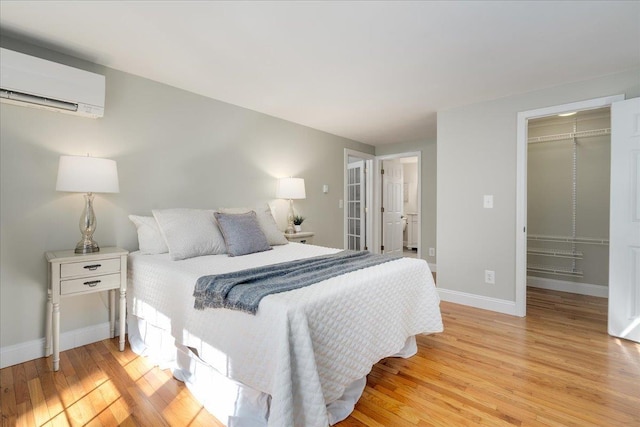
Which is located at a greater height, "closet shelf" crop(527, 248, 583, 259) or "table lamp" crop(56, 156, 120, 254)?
"table lamp" crop(56, 156, 120, 254)

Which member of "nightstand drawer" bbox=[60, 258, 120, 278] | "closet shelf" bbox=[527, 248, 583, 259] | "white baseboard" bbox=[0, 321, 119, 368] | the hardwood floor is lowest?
the hardwood floor

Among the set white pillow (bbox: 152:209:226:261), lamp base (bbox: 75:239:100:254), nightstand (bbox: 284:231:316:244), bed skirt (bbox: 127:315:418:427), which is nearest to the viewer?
bed skirt (bbox: 127:315:418:427)

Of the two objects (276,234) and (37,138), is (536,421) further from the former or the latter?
(37,138)

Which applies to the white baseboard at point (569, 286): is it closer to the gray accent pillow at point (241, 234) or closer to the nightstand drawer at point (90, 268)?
the gray accent pillow at point (241, 234)

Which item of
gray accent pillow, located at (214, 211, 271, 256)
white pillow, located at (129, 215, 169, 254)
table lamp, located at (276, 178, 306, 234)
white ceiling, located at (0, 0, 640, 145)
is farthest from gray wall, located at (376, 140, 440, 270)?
white pillow, located at (129, 215, 169, 254)

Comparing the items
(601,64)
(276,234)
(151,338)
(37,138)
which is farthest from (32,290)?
(601,64)

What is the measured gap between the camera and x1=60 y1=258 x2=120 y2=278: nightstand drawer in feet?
6.70

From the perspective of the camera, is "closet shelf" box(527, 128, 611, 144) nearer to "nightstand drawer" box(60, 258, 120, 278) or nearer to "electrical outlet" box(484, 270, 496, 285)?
"electrical outlet" box(484, 270, 496, 285)

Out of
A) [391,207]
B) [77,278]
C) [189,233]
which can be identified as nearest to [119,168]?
[189,233]

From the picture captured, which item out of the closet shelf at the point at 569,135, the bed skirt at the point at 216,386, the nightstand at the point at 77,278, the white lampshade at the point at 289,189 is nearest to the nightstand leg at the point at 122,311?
the nightstand at the point at 77,278

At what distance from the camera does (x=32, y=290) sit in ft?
7.29

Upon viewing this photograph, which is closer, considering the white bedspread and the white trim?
the white bedspread

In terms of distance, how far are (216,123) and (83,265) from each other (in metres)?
1.84

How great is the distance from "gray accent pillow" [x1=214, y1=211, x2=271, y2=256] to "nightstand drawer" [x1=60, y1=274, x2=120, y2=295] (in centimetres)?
83
